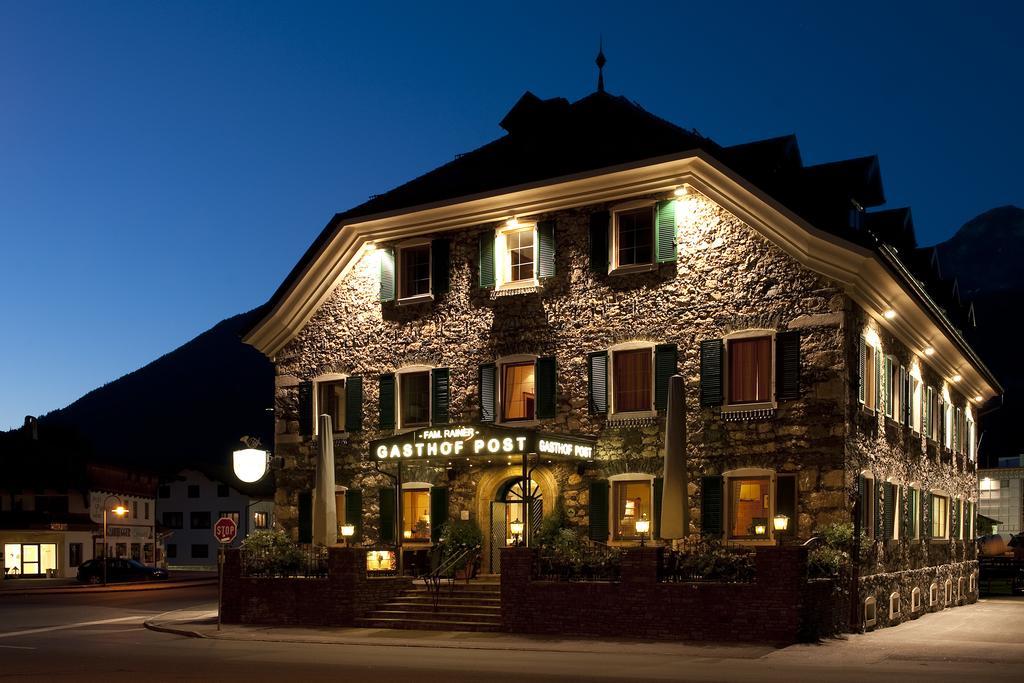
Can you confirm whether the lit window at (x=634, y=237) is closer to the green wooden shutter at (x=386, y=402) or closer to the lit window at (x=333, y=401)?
the green wooden shutter at (x=386, y=402)

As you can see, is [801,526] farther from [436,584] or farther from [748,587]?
[436,584]

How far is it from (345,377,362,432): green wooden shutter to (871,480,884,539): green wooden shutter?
40.0 ft

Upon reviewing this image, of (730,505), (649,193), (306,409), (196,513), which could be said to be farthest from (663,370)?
(196,513)

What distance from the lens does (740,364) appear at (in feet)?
78.7

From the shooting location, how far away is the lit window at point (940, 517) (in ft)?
102

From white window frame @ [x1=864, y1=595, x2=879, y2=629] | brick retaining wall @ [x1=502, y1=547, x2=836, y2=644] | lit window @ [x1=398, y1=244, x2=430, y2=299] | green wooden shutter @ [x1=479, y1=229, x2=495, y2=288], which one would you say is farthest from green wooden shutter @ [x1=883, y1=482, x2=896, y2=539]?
lit window @ [x1=398, y1=244, x2=430, y2=299]

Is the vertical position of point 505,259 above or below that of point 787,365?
above

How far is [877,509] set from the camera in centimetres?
2469

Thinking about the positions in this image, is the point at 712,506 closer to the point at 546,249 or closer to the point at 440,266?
the point at 546,249

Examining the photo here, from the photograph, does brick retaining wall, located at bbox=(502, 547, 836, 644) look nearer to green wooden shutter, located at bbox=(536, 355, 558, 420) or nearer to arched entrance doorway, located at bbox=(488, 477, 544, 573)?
arched entrance doorway, located at bbox=(488, 477, 544, 573)

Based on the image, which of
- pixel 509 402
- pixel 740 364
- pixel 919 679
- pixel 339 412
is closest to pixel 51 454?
pixel 339 412

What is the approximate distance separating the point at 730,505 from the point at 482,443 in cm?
526

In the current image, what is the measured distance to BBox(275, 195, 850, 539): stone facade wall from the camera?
22.9m

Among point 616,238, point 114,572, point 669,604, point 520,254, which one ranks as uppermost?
point 616,238
